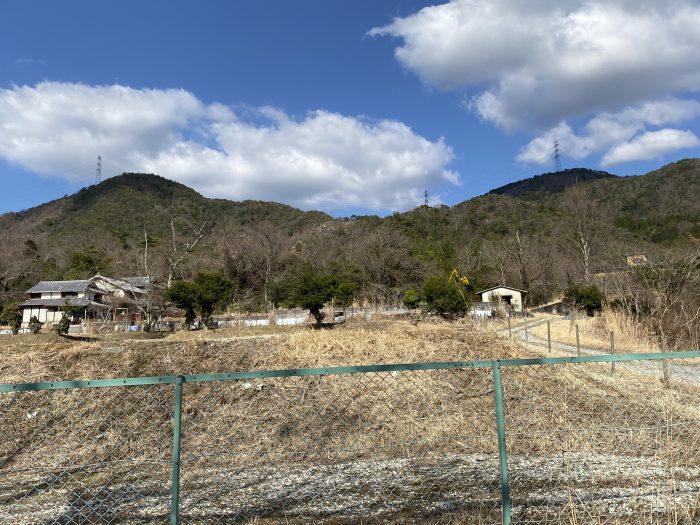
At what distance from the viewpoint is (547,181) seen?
272 feet

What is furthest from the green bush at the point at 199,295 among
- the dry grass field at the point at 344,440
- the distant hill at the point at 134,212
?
the distant hill at the point at 134,212

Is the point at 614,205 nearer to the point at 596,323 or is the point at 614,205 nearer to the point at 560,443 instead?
the point at 596,323

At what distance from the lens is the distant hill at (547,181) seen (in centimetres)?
7882

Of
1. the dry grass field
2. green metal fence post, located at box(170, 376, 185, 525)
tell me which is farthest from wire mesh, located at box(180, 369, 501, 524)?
green metal fence post, located at box(170, 376, 185, 525)

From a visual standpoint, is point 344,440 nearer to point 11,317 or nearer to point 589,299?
point 589,299

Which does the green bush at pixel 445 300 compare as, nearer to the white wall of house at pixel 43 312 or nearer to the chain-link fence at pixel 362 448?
the chain-link fence at pixel 362 448

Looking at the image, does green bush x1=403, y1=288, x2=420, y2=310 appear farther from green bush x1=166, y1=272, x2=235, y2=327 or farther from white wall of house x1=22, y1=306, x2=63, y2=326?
white wall of house x1=22, y1=306, x2=63, y2=326

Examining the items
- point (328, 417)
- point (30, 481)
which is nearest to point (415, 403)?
point (328, 417)

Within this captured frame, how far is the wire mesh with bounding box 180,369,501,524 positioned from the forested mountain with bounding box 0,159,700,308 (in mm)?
13465

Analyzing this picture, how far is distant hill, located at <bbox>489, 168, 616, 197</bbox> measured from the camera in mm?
78825

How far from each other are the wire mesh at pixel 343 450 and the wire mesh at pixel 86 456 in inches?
12.4

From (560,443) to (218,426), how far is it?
13.2ft

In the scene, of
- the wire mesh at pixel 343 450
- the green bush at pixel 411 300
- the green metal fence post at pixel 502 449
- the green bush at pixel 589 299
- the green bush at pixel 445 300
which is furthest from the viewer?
the green bush at pixel 411 300

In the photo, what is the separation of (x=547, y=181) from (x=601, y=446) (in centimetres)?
8667
